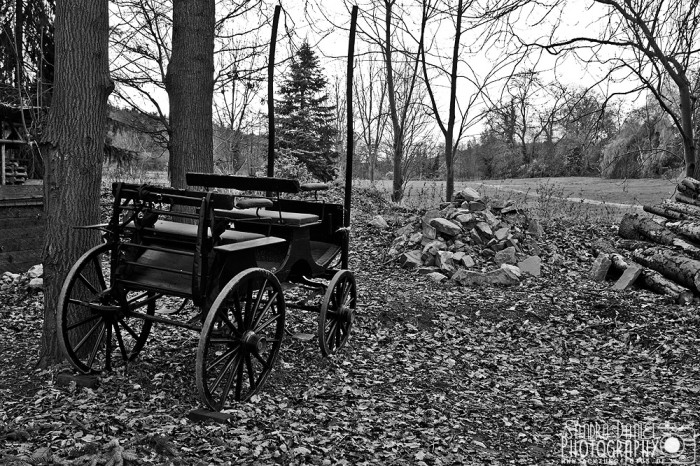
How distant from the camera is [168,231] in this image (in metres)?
3.74

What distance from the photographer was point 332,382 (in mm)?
4453

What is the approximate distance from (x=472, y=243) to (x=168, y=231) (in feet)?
21.9

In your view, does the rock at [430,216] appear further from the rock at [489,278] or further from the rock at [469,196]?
the rock at [489,278]

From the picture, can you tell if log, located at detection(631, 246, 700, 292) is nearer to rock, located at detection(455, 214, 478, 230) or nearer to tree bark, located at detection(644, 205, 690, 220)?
tree bark, located at detection(644, 205, 690, 220)

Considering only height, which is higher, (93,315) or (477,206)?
(477,206)

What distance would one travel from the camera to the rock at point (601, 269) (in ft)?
27.6

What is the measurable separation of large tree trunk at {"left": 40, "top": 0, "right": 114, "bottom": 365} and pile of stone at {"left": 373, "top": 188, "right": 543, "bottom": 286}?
543 cm

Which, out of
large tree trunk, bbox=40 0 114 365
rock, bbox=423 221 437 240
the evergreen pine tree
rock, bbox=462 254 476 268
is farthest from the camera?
the evergreen pine tree

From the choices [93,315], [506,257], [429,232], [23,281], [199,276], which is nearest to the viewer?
[199,276]

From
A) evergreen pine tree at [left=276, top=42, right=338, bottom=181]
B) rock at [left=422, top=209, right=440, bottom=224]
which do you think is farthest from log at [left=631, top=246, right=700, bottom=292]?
evergreen pine tree at [left=276, top=42, right=338, bottom=181]

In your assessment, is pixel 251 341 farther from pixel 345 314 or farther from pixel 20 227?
pixel 20 227

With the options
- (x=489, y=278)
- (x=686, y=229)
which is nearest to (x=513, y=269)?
(x=489, y=278)

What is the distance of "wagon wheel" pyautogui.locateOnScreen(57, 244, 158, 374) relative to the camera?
12.3 ft

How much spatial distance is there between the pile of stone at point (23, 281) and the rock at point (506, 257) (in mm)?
6413
